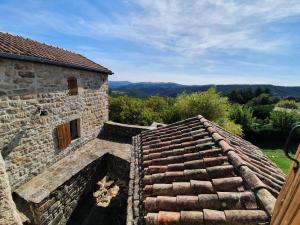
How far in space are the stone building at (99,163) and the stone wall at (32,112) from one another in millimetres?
33

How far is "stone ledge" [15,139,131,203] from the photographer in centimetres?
762

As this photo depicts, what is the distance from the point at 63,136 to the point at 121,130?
4.77 m

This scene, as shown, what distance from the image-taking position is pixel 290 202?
1.71 meters

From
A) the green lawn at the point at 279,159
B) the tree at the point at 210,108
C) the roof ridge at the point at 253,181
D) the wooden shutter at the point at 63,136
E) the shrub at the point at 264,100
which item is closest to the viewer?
the roof ridge at the point at 253,181

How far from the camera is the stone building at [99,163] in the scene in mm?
3242

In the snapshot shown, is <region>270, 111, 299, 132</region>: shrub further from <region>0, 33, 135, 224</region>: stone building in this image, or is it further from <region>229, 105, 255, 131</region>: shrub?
<region>0, 33, 135, 224</region>: stone building

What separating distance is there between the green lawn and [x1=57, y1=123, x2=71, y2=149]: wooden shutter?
14.5m

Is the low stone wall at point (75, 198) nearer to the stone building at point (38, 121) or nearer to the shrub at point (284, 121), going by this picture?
the stone building at point (38, 121)

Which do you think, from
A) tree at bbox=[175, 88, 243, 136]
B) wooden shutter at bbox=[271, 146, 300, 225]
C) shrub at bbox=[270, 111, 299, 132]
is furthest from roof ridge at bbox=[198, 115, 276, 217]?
shrub at bbox=[270, 111, 299, 132]

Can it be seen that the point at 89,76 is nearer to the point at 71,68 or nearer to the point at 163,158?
the point at 71,68

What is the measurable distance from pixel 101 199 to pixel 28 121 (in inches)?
198

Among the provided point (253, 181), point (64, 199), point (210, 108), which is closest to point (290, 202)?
point (253, 181)

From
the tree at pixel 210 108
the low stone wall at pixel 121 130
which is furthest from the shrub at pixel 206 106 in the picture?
the low stone wall at pixel 121 130

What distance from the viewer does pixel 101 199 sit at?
11133 millimetres
